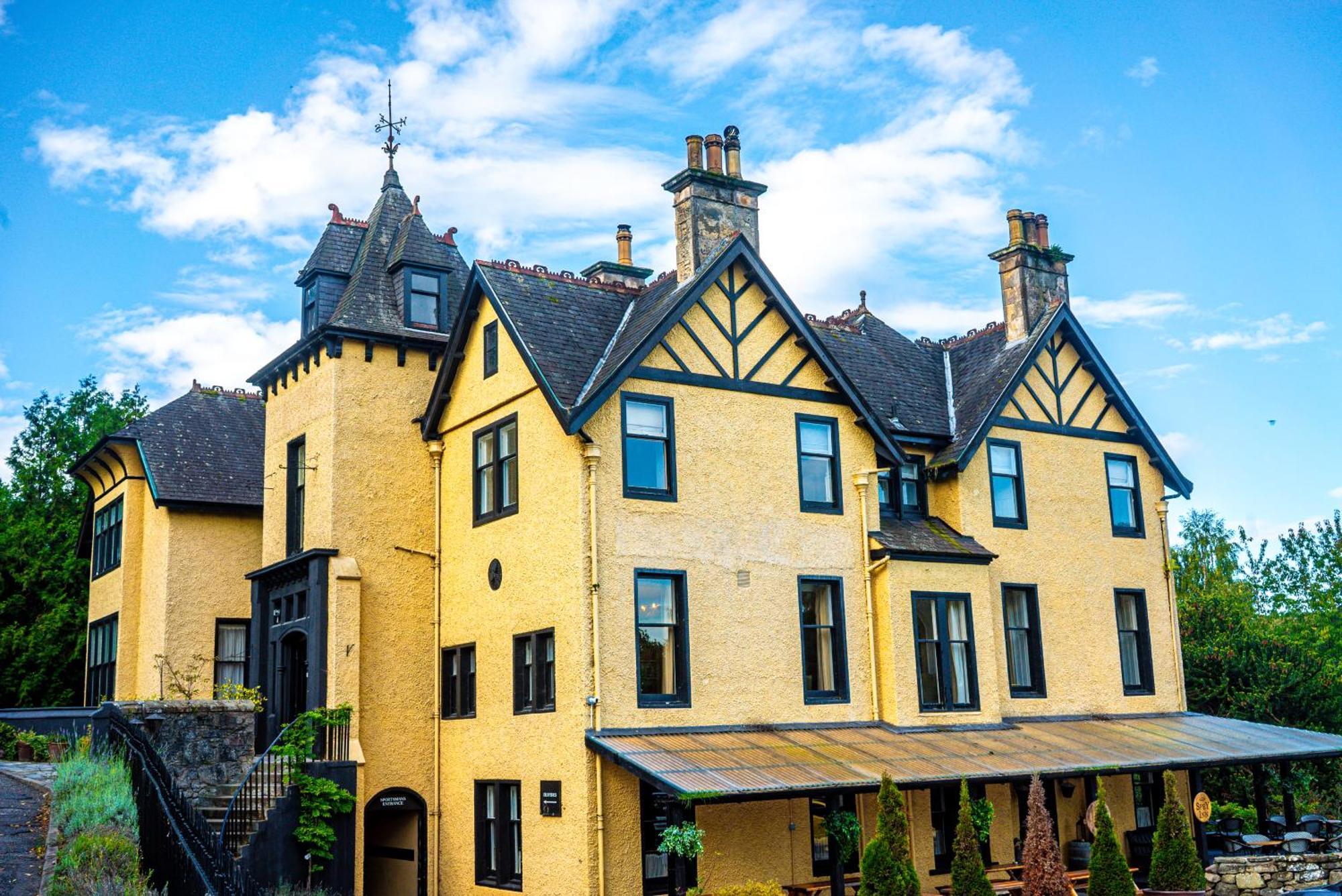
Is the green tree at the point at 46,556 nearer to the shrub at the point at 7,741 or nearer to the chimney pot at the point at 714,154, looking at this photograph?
the shrub at the point at 7,741

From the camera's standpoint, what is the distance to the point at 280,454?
26.7 metres

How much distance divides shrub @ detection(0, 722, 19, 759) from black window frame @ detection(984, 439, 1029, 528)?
856 inches

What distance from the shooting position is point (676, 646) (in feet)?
67.2

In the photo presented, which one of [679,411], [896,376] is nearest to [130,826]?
[679,411]

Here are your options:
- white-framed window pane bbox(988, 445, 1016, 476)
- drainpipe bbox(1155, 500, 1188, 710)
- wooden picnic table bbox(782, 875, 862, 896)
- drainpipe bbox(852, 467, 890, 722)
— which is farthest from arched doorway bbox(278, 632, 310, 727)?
drainpipe bbox(1155, 500, 1188, 710)

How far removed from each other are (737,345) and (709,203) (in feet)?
9.03

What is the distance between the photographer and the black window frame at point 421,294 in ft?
84.0

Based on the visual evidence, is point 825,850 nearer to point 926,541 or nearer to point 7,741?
point 926,541

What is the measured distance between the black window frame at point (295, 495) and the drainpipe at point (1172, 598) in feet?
57.8

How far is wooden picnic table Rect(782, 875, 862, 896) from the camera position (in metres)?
19.9

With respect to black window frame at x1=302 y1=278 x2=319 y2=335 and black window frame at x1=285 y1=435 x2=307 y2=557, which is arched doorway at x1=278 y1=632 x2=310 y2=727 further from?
black window frame at x1=302 y1=278 x2=319 y2=335

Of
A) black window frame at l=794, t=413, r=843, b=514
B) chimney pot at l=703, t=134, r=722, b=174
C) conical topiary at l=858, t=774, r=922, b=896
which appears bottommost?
conical topiary at l=858, t=774, r=922, b=896

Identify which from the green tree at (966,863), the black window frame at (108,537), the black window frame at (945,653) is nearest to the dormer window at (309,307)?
the black window frame at (108,537)

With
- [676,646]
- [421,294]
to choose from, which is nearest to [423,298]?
[421,294]
